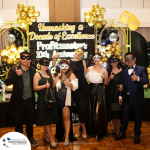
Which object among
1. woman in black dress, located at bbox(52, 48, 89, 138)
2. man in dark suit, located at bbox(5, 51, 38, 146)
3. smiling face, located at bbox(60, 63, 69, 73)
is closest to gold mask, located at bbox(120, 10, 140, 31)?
woman in black dress, located at bbox(52, 48, 89, 138)

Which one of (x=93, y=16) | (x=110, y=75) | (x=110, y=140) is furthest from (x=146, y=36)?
(x=110, y=140)

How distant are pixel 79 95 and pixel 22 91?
3.33 ft

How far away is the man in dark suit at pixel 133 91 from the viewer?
2.92 metres

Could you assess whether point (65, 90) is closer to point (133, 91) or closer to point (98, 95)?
point (98, 95)

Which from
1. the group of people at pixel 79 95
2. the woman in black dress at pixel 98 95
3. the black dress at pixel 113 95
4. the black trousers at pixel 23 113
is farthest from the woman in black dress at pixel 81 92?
the black trousers at pixel 23 113

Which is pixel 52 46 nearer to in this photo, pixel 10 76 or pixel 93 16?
pixel 93 16

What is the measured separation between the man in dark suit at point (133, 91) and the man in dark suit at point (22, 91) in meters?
1.62

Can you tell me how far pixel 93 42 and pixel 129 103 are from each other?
2.67m

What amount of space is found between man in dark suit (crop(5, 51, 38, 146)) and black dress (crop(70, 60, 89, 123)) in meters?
0.81

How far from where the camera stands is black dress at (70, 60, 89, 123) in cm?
314

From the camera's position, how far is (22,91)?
2.76 m

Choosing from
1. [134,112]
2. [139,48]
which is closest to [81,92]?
[134,112]

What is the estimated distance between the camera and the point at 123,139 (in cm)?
318

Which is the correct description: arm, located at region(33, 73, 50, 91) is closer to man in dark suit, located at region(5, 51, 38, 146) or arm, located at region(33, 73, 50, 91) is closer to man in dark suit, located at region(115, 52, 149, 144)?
man in dark suit, located at region(5, 51, 38, 146)
